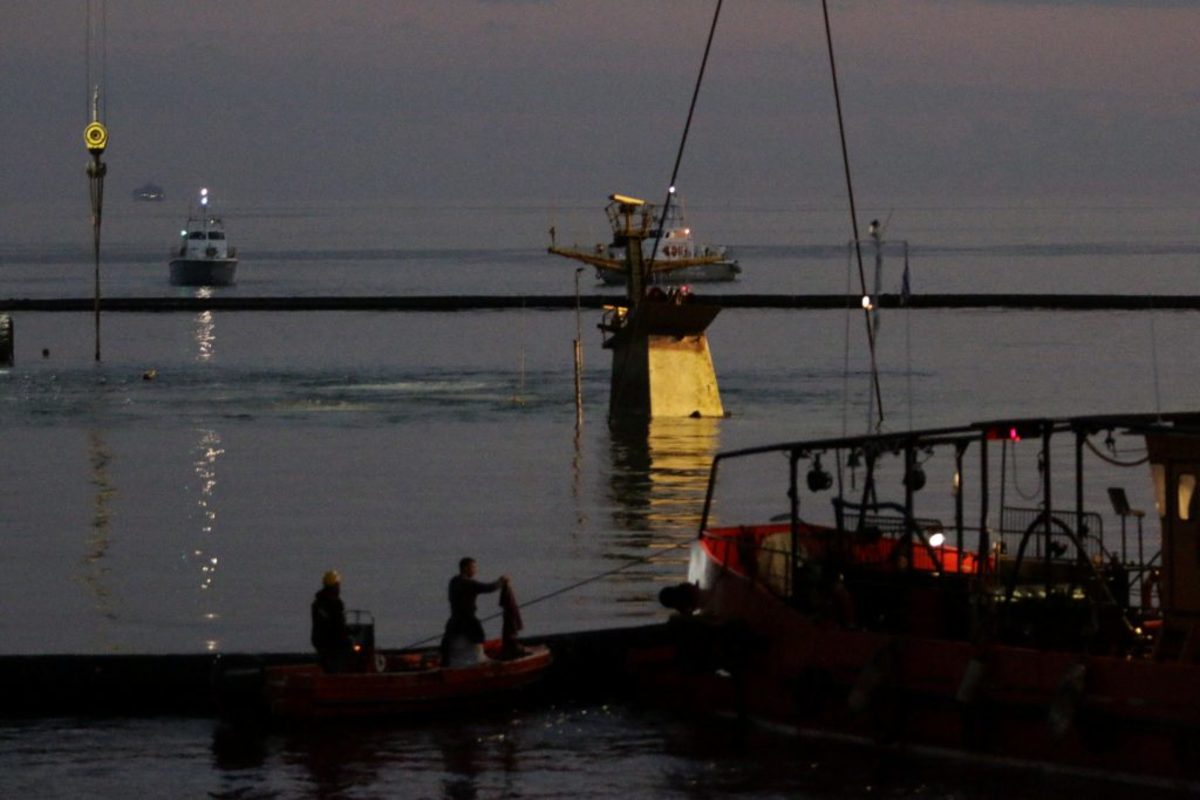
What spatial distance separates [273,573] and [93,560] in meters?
3.57

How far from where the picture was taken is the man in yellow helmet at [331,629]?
66.2 feet

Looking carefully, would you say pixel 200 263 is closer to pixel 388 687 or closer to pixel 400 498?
pixel 400 498

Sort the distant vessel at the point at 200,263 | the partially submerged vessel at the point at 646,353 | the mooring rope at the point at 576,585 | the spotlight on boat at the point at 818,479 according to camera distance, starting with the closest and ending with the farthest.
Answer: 1. the spotlight on boat at the point at 818,479
2. the mooring rope at the point at 576,585
3. the partially submerged vessel at the point at 646,353
4. the distant vessel at the point at 200,263

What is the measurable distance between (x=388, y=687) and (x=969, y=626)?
17.4ft

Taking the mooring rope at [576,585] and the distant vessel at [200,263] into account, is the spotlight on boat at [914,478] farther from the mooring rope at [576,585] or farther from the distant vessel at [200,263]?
the distant vessel at [200,263]

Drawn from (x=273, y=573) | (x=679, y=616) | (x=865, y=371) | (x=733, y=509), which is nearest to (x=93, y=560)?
(x=273, y=573)

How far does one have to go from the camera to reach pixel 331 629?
20344 mm

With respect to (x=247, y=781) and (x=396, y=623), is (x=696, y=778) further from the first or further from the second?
(x=396, y=623)

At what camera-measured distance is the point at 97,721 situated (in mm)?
21047

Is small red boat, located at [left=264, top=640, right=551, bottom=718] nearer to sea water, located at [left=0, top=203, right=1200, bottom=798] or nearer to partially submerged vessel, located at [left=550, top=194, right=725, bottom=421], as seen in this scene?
sea water, located at [left=0, top=203, right=1200, bottom=798]

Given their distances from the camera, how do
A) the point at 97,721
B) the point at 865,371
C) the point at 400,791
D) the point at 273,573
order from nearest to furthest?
1. the point at 400,791
2. the point at 97,721
3. the point at 273,573
4. the point at 865,371

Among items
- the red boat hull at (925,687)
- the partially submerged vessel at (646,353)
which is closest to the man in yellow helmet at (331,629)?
the red boat hull at (925,687)

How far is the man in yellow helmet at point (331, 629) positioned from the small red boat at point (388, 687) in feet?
0.41

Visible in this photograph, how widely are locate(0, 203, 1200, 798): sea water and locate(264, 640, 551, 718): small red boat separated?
29 cm
